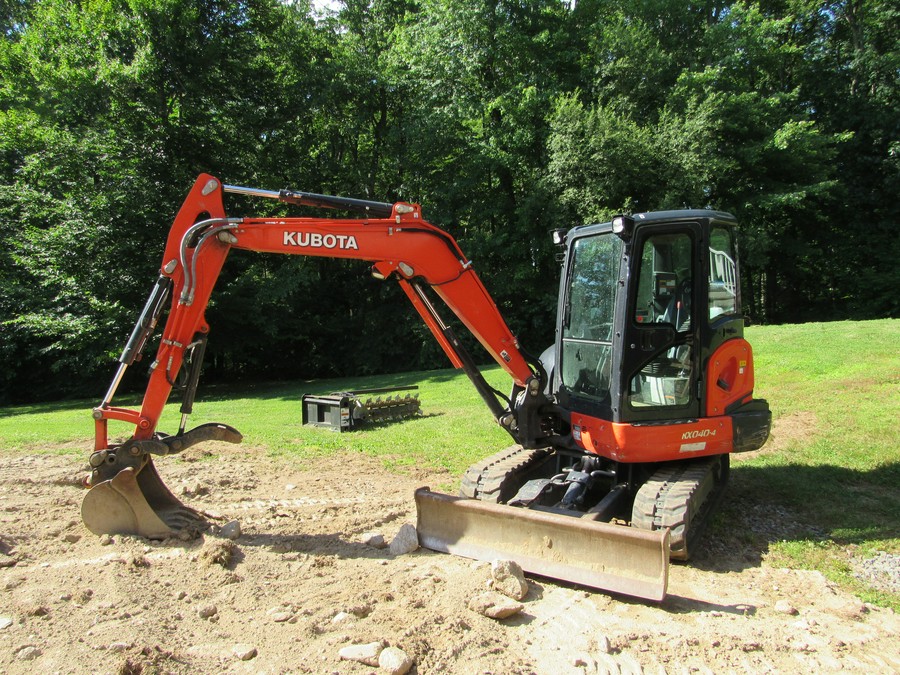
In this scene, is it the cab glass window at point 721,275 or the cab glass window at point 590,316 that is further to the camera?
the cab glass window at point 590,316

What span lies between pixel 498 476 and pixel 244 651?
2.52 meters

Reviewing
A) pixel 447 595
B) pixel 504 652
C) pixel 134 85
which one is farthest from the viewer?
pixel 134 85

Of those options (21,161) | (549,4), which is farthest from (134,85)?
(549,4)

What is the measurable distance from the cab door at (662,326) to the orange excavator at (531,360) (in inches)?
0.4

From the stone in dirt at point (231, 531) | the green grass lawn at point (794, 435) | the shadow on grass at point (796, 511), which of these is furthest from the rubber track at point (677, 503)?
the stone in dirt at point (231, 531)

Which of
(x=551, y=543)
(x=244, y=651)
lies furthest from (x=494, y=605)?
(x=244, y=651)

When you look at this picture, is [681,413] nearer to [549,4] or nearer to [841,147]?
[549,4]

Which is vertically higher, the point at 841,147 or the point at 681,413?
the point at 841,147

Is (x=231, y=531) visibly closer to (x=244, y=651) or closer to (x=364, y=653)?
(x=244, y=651)

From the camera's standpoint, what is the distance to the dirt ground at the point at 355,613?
11.0ft

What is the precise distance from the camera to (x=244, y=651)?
11.1 ft

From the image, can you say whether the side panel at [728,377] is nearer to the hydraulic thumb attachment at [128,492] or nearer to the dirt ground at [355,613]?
the dirt ground at [355,613]

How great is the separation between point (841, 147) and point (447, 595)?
25.8 meters

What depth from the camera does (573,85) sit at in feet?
70.7
